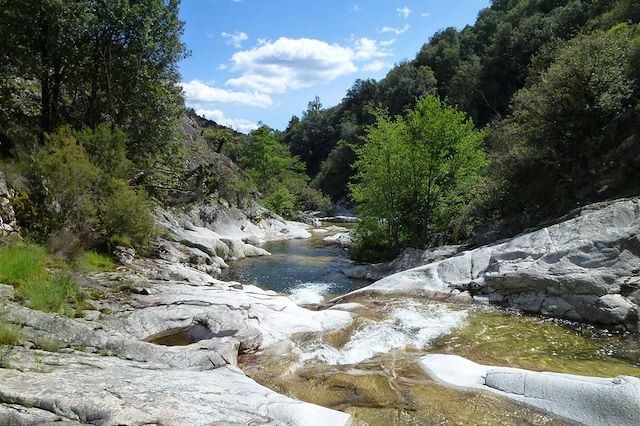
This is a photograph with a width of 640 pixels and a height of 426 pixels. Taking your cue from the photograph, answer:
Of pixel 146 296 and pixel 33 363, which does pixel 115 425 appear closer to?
pixel 33 363

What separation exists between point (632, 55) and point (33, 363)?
26.9 m

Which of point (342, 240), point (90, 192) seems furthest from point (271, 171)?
point (90, 192)

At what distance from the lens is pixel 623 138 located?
2147 cm

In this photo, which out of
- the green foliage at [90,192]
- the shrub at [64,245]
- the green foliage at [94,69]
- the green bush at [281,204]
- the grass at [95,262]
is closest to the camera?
the shrub at [64,245]

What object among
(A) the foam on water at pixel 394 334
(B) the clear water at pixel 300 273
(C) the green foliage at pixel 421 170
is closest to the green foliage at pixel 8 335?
(A) the foam on water at pixel 394 334

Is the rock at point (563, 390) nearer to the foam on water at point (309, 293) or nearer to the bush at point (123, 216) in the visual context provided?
the foam on water at point (309, 293)

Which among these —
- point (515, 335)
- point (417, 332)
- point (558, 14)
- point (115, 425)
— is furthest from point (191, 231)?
point (558, 14)

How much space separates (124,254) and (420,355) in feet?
43.5

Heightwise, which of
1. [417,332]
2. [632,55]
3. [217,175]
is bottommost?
[417,332]

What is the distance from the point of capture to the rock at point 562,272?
15156 millimetres

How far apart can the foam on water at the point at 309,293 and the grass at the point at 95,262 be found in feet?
25.7

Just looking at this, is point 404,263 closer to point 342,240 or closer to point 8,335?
point 342,240

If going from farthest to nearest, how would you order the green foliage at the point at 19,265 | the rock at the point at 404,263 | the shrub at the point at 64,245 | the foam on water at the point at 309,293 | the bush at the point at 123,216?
the rock at the point at 404,263
the foam on water at the point at 309,293
the bush at the point at 123,216
the shrub at the point at 64,245
the green foliage at the point at 19,265

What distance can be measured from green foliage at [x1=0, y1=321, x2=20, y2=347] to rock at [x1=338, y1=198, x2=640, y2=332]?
13.4 m
